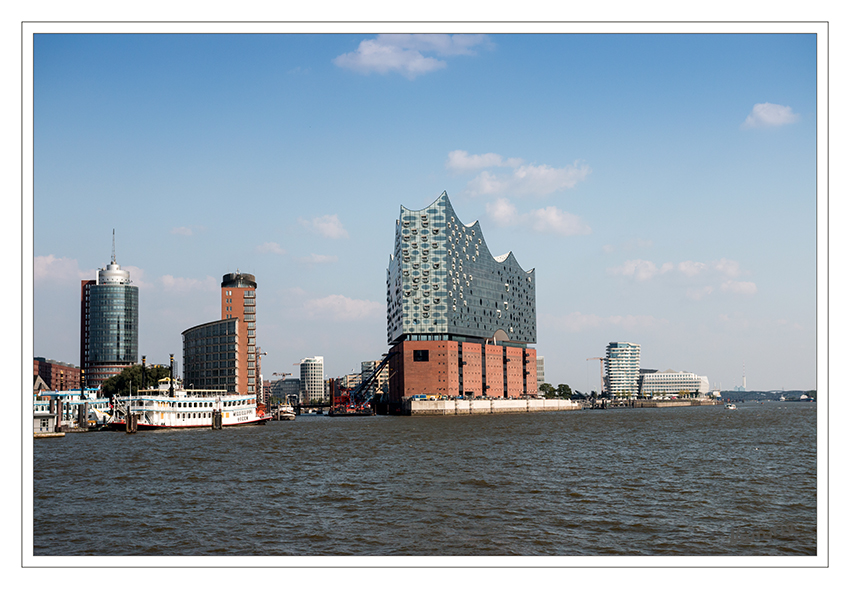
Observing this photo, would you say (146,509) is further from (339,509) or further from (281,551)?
(281,551)

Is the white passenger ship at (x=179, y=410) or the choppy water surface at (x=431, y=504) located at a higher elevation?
the choppy water surface at (x=431, y=504)

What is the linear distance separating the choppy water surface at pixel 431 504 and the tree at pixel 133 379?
377ft

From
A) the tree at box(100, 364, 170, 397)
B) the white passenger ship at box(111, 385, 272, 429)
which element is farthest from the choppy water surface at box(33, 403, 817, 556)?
the tree at box(100, 364, 170, 397)

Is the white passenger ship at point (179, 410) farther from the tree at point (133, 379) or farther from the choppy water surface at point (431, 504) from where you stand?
the choppy water surface at point (431, 504)

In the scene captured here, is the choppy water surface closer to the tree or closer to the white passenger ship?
the white passenger ship

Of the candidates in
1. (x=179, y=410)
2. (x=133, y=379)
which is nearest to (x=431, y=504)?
(x=179, y=410)

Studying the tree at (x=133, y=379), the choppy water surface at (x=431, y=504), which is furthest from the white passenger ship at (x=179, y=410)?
the choppy water surface at (x=431, y=504)

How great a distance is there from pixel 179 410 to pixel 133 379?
6923 centimetres

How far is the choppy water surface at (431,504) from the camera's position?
23250mm

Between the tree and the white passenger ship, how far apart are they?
42.7 metres

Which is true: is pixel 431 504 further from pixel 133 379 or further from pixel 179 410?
pixel 133 379
